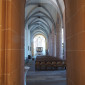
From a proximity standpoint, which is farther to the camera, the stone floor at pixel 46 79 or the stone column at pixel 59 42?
the stone column at pixel 59 42

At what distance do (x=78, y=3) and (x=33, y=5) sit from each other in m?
17.0

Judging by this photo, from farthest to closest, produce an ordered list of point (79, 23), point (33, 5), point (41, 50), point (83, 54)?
point (41, 50), point (33, 5), point (79, 23), point (83, 54)

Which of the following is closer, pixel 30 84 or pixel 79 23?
pixel 79 23

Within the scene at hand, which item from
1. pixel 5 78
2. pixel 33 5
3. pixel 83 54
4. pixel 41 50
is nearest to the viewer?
pixel 5 78

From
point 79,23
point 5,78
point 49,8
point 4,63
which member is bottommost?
point 5,78

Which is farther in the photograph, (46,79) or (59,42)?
(59,42)

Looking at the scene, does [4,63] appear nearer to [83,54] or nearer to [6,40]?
[6,40]

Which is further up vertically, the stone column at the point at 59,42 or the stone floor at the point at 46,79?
the stone column at the point at 59,42

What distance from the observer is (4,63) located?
3.33m

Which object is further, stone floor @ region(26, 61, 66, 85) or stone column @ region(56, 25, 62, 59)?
stone column @ region(56, 25, 62, 59)

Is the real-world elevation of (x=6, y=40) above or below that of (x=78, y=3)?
below

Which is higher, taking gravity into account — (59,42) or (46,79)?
(59,42)

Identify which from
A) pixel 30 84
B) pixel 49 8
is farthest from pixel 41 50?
pixel 30 84

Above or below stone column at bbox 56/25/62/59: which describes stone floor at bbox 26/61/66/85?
below
